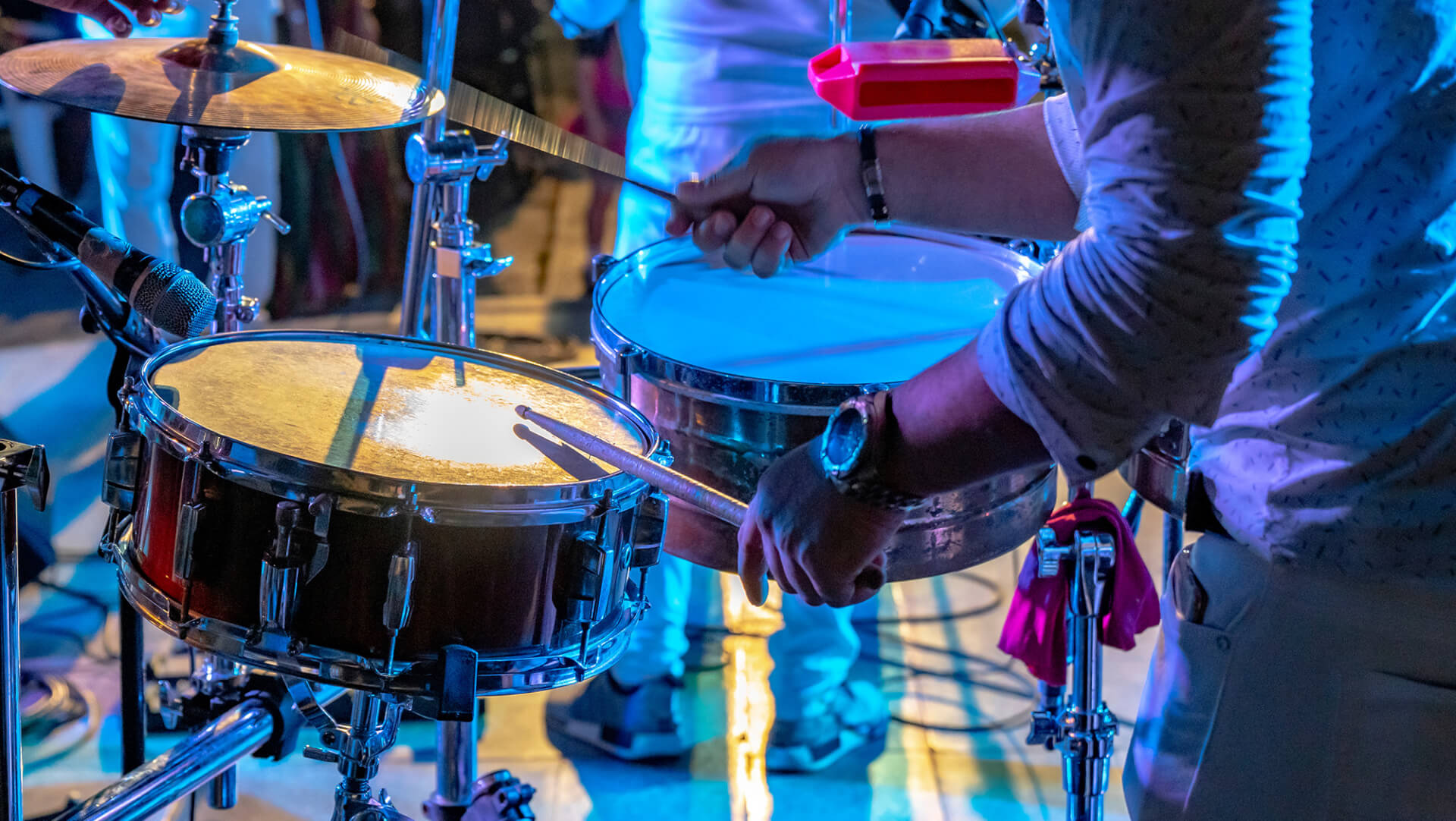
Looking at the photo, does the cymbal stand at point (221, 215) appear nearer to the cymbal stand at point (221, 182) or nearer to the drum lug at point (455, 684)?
the cymbal stand at point (221, 182)

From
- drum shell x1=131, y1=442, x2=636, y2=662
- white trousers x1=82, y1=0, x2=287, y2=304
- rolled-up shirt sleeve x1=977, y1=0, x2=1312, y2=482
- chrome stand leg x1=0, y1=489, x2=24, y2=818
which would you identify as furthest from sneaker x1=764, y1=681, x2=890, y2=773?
rolled-up shirt sleeve x1=977, y1=0, x2=1312, y2=482

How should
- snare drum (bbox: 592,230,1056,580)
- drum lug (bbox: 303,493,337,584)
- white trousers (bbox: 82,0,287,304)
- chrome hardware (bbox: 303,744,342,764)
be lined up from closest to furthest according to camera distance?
1. drum lug (bbox: 303,493,337,584)
2. snare drum (bbox: 592,230,1056,580)
3. chrome hardware (bbox: 303,744,342,764)
4. white trousers (bbox: 82,0,287,304)

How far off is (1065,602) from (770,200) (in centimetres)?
78

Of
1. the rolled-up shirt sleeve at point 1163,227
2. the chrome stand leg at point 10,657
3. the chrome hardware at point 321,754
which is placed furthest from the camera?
the chrome hardware at point 321,754

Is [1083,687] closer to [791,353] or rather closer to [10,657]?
[791,353]

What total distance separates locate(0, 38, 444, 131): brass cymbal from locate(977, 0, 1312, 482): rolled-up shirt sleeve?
0.98 m

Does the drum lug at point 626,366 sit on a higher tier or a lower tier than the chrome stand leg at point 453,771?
higher

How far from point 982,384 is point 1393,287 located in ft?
1.00

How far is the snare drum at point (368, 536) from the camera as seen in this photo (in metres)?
1.13

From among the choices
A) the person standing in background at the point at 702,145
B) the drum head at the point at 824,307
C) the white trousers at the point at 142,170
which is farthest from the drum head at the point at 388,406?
the white trousers at the point at 142,170

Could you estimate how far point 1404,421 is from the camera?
878mm

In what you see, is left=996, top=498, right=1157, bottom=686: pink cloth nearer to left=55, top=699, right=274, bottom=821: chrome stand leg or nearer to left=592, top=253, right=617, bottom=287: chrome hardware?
left=592, top=253, right=617, bottom=287: chrome hardware

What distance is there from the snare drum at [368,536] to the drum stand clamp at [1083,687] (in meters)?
0.58

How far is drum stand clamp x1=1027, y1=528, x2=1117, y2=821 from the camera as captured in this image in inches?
61.9
